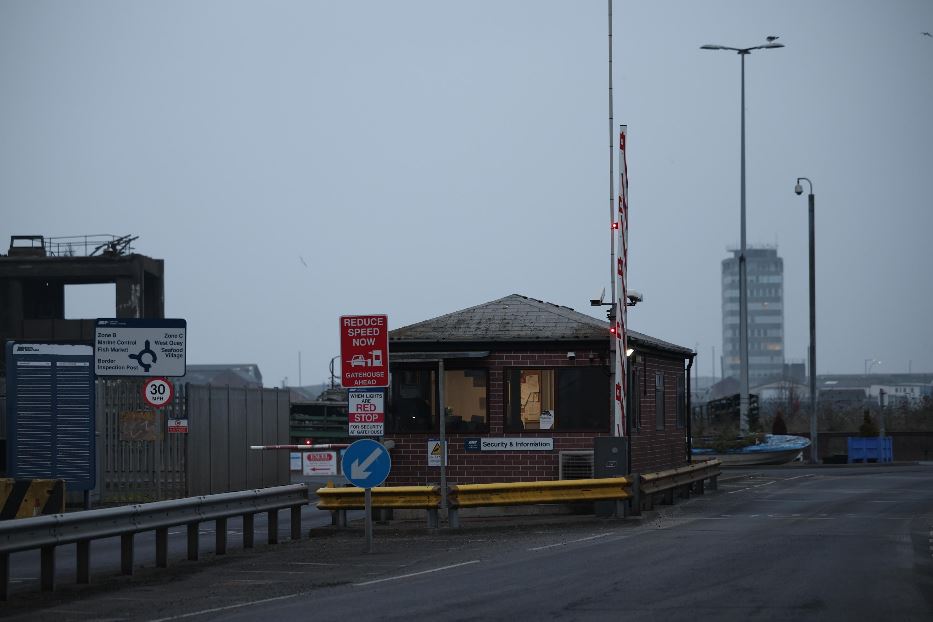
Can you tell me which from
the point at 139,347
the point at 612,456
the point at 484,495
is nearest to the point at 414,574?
the point at 484,495

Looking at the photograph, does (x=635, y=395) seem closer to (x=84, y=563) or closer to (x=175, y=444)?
(x=175, y=444)

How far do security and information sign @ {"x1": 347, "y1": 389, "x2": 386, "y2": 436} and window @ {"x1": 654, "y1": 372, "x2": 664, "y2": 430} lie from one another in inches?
470

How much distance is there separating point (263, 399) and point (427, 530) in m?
17.1

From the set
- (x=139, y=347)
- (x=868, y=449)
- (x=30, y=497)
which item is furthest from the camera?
(x=868, y=449)

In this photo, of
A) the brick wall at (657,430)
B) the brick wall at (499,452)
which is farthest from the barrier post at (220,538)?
the brick wall at (657,430)

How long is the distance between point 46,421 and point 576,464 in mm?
11578

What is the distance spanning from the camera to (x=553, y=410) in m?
25.7

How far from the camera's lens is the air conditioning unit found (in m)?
25.4

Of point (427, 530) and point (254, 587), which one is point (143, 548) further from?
point (254, 587)

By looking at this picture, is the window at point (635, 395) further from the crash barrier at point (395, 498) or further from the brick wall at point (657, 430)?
the crash barrier at point (395, 498)

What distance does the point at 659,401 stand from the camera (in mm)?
30672

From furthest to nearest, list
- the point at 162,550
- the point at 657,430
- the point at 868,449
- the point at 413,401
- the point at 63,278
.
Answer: the point at 63,278, the point at 868,449, the point at 657,430, the point at 413,401, the point at 162,550

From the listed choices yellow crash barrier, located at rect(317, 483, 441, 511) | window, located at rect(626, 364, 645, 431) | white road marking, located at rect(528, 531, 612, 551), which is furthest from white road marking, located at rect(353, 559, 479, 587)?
window, located at rect(626, 364, 645, 431)

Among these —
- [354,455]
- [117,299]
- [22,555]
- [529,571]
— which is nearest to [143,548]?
[22,555]
